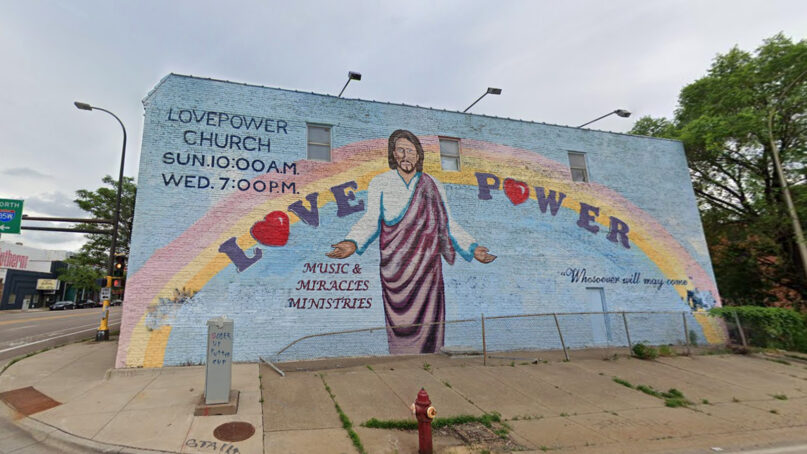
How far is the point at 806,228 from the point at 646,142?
681 cm

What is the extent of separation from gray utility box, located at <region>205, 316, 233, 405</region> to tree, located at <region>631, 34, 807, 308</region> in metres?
20.4

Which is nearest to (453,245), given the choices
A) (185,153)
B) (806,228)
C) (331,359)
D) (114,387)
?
(331,359)

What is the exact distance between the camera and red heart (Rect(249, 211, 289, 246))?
11.4 metres

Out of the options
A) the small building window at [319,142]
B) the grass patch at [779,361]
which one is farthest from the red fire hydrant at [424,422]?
the grass patch at [779,361]

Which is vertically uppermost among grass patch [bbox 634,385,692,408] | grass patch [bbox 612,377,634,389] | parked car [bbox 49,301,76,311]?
parked car [bbox 49,301,76,311]

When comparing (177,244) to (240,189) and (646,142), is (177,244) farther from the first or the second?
(646,142)

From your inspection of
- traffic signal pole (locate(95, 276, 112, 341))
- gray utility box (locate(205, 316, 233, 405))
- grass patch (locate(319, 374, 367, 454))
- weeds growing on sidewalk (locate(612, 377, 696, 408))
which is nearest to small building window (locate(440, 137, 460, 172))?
weeds growing on sidewalk (locate(612, 377, 696, 408))

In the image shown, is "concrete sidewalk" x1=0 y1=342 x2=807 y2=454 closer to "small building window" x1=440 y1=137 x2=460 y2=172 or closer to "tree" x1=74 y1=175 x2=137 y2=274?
"small building window" x1=440 y1=137 x2=460 y2=172

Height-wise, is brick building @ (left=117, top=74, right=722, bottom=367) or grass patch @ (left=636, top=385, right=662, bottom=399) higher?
brick building @ (left=117, top=74, right=722, bottom=367)

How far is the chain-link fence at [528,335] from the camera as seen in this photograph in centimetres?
1127

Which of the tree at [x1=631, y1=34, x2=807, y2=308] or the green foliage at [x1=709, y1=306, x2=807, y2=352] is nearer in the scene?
the green foliage at [x1=709, y1=306, x2=807, y2=352]

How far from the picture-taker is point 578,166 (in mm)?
16031

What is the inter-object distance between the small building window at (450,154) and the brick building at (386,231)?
3.7 inches

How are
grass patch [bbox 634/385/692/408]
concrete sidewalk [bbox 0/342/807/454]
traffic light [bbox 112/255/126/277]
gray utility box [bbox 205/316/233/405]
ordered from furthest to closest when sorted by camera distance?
traffic light [bbox 112/255/126/277] < grass patch [bbox 634/385/692/408] < gray utility box [bbox 205/316/233/405] < concrete sidewalk [bbox 0/342/807/454]
